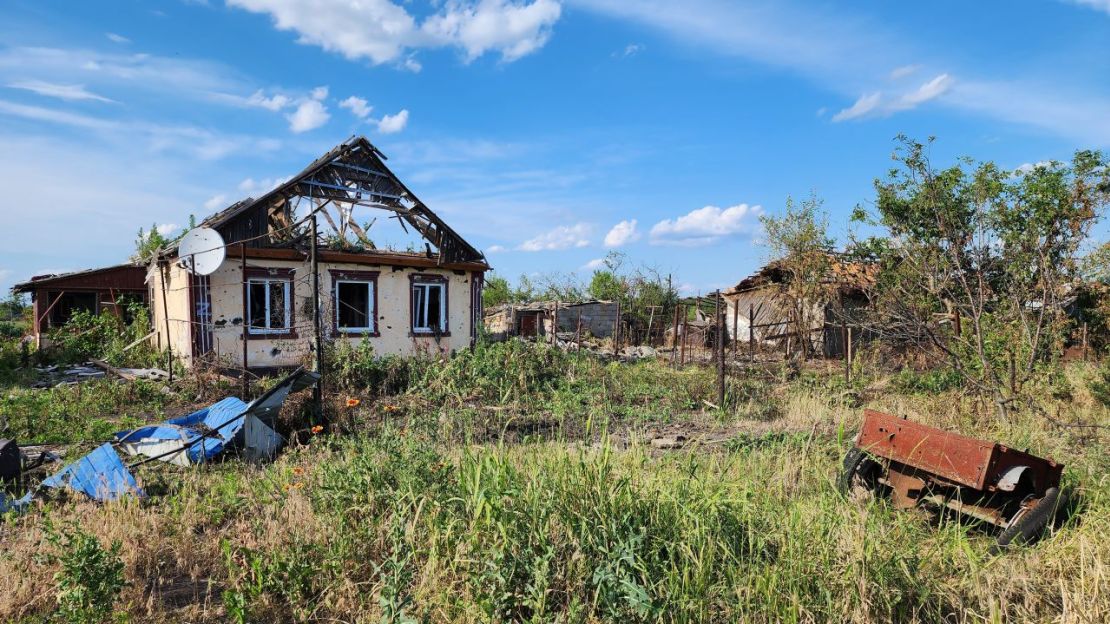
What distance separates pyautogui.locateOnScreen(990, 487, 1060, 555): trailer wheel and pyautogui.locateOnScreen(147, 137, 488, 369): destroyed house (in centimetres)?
1030

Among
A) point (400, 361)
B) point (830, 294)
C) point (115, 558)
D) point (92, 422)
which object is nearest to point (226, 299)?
point (400, 361)

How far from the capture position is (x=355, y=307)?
14602 mm

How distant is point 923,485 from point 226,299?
1252 centimetres

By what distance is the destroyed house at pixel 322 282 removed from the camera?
40.8 feet

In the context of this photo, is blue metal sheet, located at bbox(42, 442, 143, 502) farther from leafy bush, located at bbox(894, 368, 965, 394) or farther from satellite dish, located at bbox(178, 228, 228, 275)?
leafy bush, located at bbox(894, 368, 965, 394)

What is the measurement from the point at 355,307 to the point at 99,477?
385 inches

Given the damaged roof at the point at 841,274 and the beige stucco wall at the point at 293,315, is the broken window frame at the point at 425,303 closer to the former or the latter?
the beige stucco wall at the point at 293,315

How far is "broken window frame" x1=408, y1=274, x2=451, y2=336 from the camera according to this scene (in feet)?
48.4

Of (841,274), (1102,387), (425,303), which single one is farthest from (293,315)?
(841,274)

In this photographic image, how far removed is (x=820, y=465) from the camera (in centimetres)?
498

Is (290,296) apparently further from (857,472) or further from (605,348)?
(857,472)

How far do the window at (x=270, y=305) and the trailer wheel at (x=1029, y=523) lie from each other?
12569 millimetres

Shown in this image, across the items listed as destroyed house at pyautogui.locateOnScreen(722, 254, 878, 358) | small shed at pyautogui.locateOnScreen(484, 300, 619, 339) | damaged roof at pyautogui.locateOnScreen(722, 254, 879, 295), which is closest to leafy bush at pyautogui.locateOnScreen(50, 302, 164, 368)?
small shed at pyautogui.locateOnScreen(484, 300, 619, 339)

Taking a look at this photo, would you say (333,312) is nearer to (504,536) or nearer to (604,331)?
(504,536)
